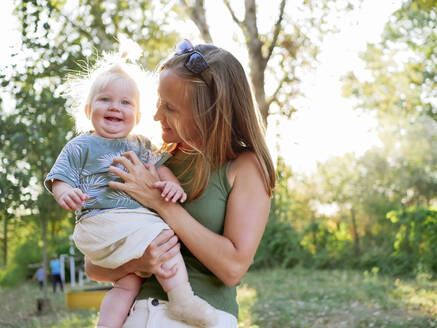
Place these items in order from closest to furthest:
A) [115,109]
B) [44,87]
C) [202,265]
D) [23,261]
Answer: [202,265], [115,109], [44,87], [23,261]

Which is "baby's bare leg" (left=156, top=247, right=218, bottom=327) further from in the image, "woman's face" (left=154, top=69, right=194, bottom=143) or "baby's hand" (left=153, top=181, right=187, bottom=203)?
"woman's face" (left=154, top=69, right=194, bottom=143)

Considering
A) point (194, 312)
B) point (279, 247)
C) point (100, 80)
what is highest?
point (100, 80)

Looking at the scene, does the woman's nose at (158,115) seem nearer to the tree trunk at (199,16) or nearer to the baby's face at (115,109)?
the baby's face at (115,109)

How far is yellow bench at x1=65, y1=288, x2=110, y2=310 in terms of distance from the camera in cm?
1097

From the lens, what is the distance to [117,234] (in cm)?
199

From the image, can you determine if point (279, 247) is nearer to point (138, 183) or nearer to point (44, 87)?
point (44, 87)

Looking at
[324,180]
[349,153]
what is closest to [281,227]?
[324,180]

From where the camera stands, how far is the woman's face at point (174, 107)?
6.83 ft

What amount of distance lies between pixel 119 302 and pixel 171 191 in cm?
45

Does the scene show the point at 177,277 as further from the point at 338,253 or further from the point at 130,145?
the point at 338,253

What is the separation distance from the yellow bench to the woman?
9195 mm

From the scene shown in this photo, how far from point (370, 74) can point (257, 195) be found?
1629 cm

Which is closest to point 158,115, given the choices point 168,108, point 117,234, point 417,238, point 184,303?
point 168,108

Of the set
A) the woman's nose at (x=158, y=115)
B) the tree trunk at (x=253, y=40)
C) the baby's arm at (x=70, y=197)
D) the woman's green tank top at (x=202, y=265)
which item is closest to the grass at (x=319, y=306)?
the tree trunk at (x=253, y=40)
